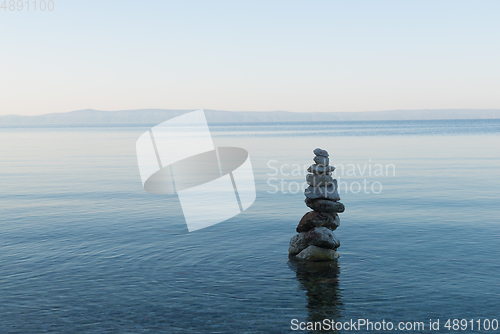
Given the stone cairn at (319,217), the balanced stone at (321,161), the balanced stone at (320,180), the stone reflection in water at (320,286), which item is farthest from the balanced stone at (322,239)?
the balanced stone at (321,161)

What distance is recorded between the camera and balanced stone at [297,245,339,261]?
19.3 meters

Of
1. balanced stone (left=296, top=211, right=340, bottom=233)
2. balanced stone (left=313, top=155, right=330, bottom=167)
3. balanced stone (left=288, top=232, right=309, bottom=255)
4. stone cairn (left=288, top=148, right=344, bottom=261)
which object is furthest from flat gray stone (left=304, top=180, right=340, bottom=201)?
balanced stone (left=288, top=232, right=309, bottom=255)

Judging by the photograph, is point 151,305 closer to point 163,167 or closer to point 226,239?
point 226,239

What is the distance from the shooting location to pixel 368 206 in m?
30.9

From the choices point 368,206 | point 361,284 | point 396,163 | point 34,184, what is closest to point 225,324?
point 361,284

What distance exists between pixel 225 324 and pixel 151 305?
2.94 meters

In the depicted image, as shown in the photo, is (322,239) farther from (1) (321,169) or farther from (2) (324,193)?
(1) (321,169)

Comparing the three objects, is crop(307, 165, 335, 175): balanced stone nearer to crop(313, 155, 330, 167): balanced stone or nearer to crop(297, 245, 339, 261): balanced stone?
crop(313, 155, 330, 167): balanced stone

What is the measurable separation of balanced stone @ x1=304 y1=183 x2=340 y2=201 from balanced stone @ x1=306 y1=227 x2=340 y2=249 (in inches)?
63.8

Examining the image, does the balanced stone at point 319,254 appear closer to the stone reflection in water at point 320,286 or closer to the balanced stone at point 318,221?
the stone reflection in water at point 320,286

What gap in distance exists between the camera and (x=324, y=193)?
67.8ft

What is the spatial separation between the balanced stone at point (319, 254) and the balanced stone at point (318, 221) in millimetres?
1302

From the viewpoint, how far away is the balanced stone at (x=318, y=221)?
20516 millimetres

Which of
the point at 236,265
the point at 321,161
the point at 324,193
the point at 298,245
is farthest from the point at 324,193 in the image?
the point at 236,265
